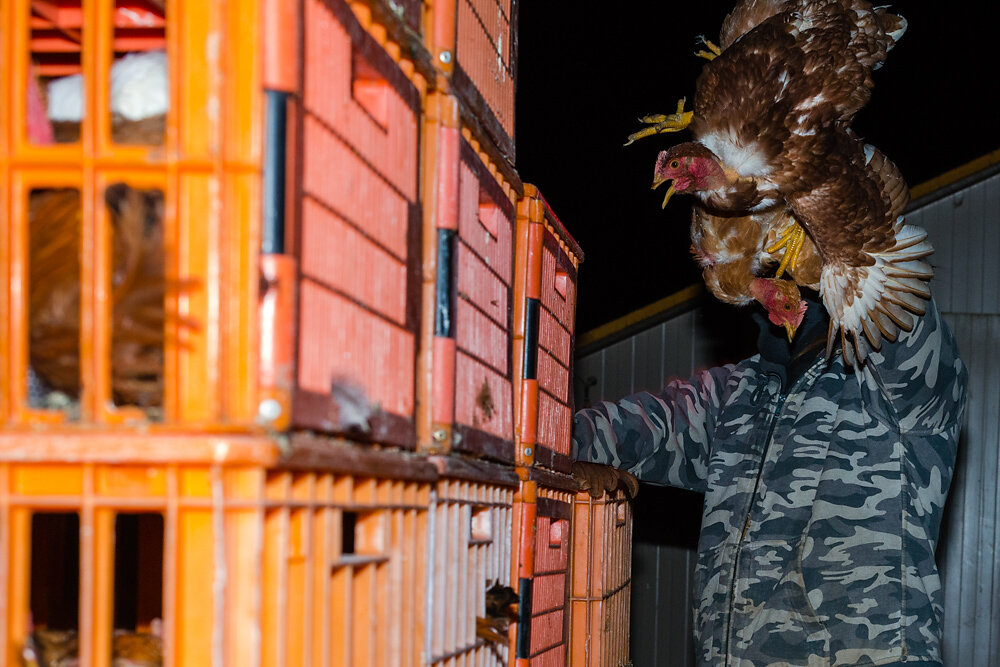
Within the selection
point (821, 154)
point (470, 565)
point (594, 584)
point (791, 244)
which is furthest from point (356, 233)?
point (791, 244)

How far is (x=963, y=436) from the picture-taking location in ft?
19.2

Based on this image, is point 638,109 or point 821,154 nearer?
point 821,154

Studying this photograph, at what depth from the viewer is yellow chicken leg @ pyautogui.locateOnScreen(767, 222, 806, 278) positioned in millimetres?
3943

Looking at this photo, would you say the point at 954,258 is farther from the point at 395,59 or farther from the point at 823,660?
the point at 395,59

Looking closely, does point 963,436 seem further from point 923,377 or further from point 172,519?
point 172,519

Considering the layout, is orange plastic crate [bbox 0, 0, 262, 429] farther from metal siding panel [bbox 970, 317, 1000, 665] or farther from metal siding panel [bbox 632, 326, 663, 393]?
metal siding panel [bbox 970, 317, 1000, 665]

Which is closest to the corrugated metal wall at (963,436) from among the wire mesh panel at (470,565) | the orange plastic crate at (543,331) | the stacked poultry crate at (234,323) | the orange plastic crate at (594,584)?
the orange plastic crate at (594,584)

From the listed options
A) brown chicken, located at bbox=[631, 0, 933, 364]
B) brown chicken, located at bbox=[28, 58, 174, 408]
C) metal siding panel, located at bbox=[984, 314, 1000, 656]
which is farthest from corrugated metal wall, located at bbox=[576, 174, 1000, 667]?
brown chicken, located at bbox=[28, 58, 174, 408]

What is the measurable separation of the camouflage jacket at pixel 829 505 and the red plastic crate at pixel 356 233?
7.94 ft

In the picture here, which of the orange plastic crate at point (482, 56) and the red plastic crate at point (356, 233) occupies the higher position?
the orange plastic crate at point (482, 56)

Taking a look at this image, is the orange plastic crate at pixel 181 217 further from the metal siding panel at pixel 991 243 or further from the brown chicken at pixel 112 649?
the metal siding panel at pixel 991 243

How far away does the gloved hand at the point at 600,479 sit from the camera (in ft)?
10.1

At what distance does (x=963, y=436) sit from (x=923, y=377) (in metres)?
2.52

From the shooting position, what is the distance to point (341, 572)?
4.58ft
